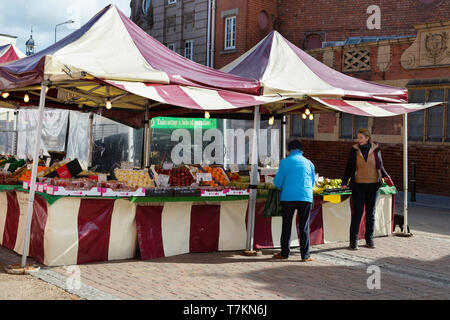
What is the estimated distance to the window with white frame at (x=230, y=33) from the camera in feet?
90.6

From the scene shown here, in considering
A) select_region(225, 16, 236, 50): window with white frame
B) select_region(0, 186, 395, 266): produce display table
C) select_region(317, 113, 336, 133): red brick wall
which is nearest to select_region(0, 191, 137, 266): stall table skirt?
select_region(0, 186, 395, 266): produce display table

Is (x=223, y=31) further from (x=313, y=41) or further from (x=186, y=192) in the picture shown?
(x=186, y=192)

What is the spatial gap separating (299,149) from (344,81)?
2350mm

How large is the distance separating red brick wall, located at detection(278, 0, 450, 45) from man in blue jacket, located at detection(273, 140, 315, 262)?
1680 cm

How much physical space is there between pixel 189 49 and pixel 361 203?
22.7 m

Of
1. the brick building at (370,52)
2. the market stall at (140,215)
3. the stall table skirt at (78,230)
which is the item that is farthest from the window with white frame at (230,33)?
the stall table skirt at (78,230)

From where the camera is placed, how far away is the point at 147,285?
21.1 feet

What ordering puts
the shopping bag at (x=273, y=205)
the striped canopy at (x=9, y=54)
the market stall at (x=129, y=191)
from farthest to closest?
the striped canopy at (x=9, y=54) < the shopping bag at (x=273, y=205) < the market stall at (x=129, y=191)

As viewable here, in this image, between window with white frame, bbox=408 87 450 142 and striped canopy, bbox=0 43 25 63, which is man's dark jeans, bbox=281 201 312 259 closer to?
striped canopy, bbox=0 43 25 63

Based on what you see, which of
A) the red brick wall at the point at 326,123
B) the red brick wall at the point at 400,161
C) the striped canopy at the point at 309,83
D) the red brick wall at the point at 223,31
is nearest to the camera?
the striped canopy at the point at 309,83

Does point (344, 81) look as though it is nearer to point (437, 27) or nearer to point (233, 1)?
point (437, 27)

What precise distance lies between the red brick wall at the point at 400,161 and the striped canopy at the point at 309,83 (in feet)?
28.6

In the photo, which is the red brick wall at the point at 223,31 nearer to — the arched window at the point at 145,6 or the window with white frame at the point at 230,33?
the window with white frame at the point at 230,33
